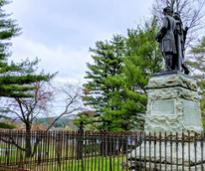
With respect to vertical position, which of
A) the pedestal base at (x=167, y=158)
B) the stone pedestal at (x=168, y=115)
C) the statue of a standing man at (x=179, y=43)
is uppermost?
the statue of a standing man at (x=179, y=43)

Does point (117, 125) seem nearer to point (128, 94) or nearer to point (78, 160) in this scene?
point (128, 94)

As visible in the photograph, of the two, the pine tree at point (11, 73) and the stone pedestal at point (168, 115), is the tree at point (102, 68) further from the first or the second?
the stone pedestal at point (168, 115)

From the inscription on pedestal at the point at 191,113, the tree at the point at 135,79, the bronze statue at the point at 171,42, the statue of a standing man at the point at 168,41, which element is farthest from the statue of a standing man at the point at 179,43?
the tree at the point at 135,79

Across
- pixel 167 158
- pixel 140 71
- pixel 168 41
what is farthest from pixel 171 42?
pixel 140 71

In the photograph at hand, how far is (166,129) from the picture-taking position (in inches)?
373

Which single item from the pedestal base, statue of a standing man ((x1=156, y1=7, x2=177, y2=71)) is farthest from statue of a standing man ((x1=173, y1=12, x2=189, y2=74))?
the pedestal base

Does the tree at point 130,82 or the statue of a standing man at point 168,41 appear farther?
the tree at point 130,82

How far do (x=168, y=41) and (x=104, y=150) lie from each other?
382 cm

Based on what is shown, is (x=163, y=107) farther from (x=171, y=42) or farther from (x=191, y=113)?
(x=171, y=42)

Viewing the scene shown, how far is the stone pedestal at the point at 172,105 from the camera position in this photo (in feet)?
30.7

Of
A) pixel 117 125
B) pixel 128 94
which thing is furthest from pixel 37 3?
pixel 117 125

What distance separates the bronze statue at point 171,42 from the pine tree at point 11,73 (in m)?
8.50

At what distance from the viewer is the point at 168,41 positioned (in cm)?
1027

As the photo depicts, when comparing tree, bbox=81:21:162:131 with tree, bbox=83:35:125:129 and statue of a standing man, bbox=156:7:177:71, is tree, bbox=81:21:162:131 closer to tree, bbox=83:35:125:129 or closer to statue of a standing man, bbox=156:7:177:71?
tree, bbox=83:35:125:129
